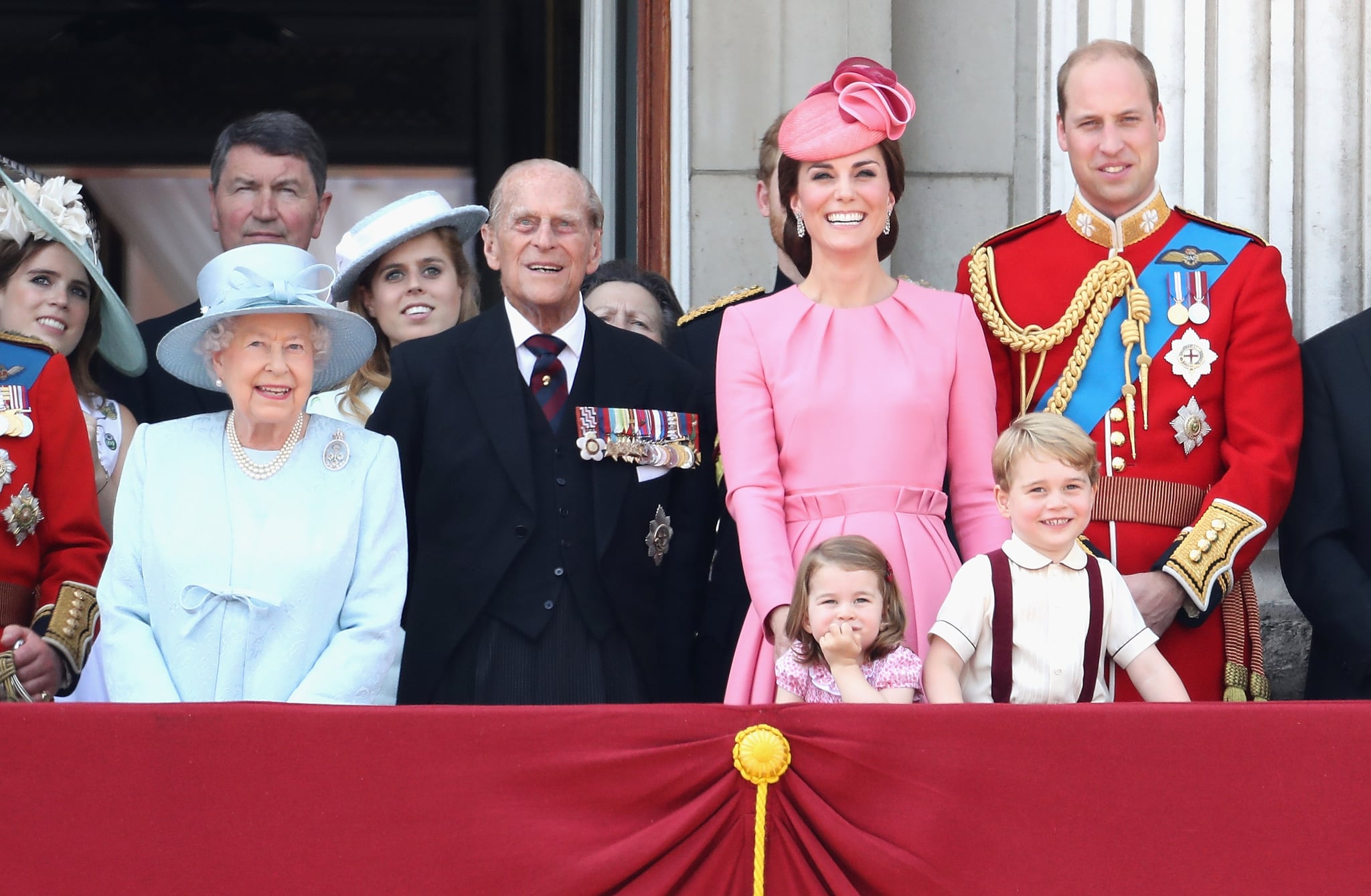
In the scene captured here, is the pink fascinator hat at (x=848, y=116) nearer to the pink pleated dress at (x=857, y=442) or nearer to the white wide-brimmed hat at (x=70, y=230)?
the pink pleated dress at (x=857, y=442)

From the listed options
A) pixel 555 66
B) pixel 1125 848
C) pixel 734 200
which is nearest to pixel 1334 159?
pixel 734 200

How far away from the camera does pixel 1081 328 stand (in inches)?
153

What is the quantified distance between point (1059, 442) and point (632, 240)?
320cm

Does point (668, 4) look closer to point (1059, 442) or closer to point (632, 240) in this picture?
point (632, 240)

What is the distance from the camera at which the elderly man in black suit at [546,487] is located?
3.66 meters

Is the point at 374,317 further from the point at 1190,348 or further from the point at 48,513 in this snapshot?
the point at 1190,348

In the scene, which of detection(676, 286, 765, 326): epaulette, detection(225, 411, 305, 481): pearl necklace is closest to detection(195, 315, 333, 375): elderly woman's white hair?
detection(225, 411, 305, 481): pearl necklace

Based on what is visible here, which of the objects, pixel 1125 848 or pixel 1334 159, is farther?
pixel 1334 159

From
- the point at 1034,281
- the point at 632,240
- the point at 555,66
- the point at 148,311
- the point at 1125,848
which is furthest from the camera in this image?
the point at 148,311

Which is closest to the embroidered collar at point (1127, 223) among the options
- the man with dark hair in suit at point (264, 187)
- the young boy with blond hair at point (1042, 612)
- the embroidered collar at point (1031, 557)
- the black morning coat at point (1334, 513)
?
the black morning coat at point (1334, 513)

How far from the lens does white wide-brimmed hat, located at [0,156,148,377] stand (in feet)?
13.7

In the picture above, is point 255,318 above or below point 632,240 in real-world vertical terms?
below

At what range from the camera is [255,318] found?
3.52m

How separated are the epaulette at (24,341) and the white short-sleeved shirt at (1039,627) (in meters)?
1.97
